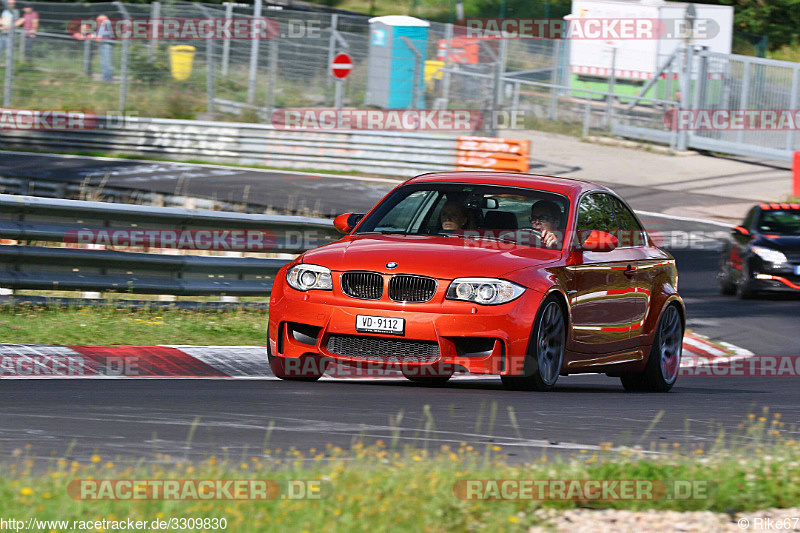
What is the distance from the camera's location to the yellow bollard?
105 ft

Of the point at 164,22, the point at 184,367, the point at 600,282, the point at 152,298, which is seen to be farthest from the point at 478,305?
the point at 164,22

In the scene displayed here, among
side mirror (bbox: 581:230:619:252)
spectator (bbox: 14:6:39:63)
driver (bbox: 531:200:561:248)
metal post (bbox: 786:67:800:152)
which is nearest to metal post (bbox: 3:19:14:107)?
spectator (bbox: 14:6:39:63)

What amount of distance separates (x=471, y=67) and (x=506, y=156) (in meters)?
6.63

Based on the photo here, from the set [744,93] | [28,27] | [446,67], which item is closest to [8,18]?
[28,27]

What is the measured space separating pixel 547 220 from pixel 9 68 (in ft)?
83.3

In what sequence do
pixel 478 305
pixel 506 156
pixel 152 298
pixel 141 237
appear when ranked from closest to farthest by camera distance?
pixel 478 305 < pixel 141 237 < pixel 152 298 < pixel 506 156

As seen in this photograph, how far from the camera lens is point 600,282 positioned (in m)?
9.01

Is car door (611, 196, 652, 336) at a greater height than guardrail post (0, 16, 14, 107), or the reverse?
guardrail post (0, 16, 14, 107)

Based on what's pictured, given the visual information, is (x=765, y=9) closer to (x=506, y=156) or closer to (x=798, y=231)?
(x=506, y=156)

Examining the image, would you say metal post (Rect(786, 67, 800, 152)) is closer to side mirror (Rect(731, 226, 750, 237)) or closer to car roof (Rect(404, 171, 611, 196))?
side mirror (Rect(731, 226, 750, 237))

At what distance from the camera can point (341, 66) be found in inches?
1206

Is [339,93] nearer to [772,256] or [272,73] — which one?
[272,73]

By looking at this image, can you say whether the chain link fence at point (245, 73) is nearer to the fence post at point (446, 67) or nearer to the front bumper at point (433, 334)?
the fence post at point (446, 67)

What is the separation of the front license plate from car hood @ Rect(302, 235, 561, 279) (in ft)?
1.00
